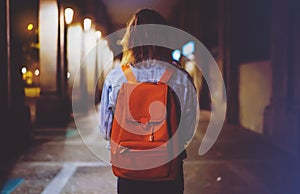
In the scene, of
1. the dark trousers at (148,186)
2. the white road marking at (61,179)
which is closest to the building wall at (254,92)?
the white road marking at (61,179)

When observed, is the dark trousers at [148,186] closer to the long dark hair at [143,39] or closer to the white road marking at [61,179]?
the long dark hair at [143,39]

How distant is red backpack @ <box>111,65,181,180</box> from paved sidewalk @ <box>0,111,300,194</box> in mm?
3110

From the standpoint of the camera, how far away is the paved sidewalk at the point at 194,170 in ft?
18.4

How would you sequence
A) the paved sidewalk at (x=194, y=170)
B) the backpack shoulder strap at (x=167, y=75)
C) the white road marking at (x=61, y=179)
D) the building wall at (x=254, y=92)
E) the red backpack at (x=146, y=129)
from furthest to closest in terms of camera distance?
the building wall at (x=254, y=92) → the paved sidewalk at (x=194, y=170) → the white road marking at (x=61, y=179) → the backpack shoulder strap at (x=167, y=75) → the red backpack at (x=146, y=129)

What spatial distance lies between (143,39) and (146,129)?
0.62 metres

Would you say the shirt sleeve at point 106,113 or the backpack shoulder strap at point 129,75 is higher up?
the backpack shoulder strap at point 129,75

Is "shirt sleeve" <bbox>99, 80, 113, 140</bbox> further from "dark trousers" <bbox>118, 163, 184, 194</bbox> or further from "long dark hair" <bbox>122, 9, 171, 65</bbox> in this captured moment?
"dark trousers" <bbox>118, 163, 184, 194</bbox>

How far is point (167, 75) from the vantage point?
8.31 ft

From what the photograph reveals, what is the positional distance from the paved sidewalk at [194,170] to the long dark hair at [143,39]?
3.18 m

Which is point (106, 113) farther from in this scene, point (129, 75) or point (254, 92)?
point (254, 92)

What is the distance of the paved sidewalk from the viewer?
5.61 meters

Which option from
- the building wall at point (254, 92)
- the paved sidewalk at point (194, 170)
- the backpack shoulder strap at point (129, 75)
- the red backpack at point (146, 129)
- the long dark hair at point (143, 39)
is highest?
the long dark hair at point (143, 39)

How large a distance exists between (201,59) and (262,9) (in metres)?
9.15

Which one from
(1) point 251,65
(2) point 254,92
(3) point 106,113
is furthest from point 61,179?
(1) point 251,65
